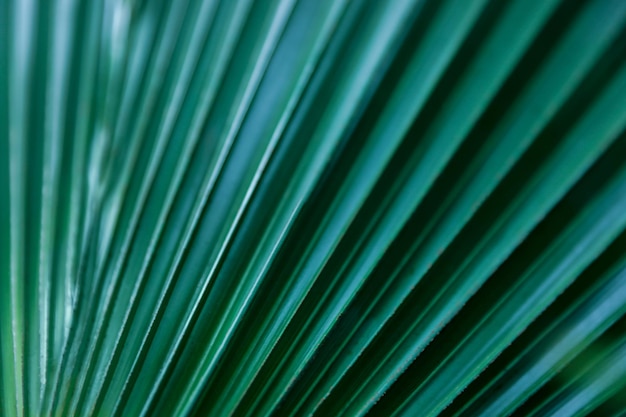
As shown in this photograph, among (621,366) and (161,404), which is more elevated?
(621,366)

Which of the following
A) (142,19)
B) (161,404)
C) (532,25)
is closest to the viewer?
(532,25)

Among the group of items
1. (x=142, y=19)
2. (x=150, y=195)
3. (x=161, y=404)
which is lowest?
(x=161, y=404)

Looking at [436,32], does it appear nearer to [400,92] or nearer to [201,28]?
[400,92]

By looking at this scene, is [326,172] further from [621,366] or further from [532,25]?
[621,366]

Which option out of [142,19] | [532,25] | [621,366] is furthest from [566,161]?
[142,19]

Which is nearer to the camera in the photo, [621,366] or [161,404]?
[621,366]

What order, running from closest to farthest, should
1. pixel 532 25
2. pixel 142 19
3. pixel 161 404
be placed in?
pixel 532 25, pixel 142 19, pixel 161 404

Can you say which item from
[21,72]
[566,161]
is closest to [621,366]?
[566,161]
